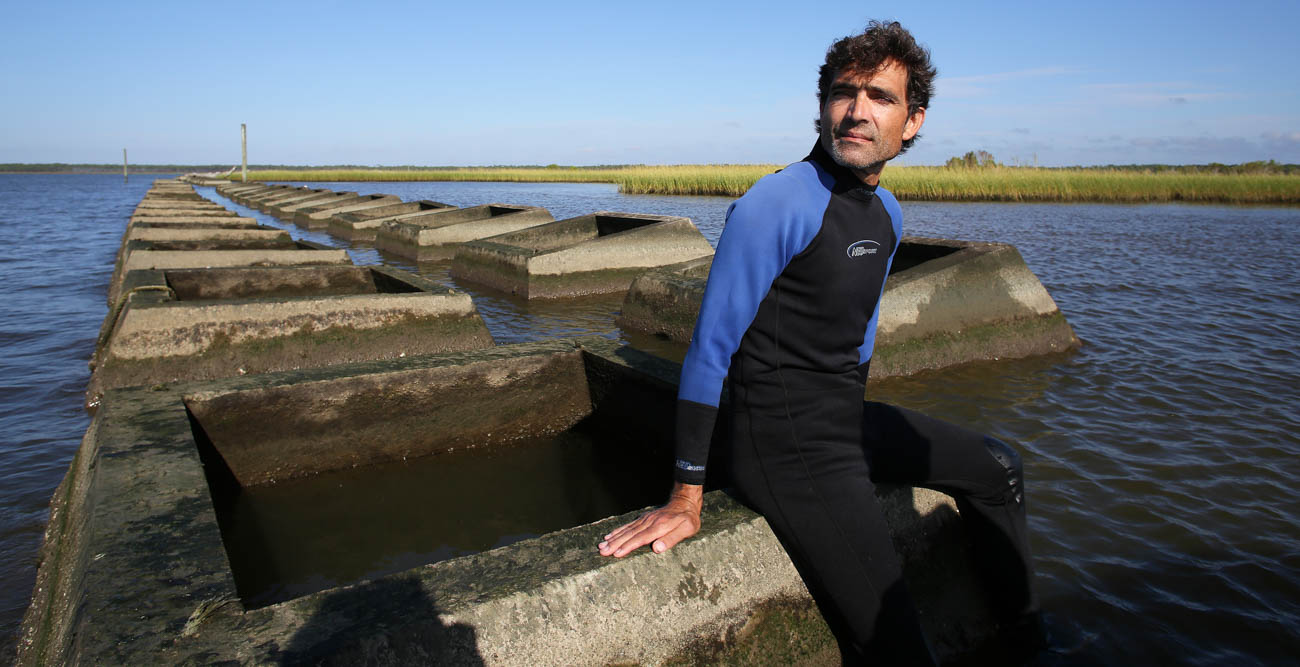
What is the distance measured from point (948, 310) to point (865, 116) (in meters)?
4.47

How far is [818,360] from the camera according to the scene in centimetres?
194

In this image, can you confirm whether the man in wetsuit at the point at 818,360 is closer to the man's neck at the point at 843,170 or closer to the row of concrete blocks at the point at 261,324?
the man's neck at the point at 843,170

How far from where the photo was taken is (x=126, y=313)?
4.47m

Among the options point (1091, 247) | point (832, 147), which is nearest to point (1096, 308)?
point (1091, 247)

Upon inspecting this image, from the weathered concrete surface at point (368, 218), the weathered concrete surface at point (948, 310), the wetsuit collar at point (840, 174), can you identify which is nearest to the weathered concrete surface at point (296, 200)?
the weathered concrete surface at point (368, 218)

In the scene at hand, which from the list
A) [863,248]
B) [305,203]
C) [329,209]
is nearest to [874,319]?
[863,248]

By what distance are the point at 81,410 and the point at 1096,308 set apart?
950 cm

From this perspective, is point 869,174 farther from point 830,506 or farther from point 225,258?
point 225,258

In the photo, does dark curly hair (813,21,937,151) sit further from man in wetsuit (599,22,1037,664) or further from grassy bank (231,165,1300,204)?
grassy bank (231,165,1300,204)

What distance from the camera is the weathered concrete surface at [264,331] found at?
449 cm

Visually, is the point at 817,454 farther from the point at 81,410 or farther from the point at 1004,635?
the point at 81,410

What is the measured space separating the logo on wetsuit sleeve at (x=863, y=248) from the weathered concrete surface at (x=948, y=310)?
12.1ft

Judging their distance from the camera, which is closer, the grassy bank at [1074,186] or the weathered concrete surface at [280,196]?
the weathered concrete surface at [280,196]

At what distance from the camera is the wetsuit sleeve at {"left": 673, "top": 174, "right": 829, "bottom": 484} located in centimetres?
184
